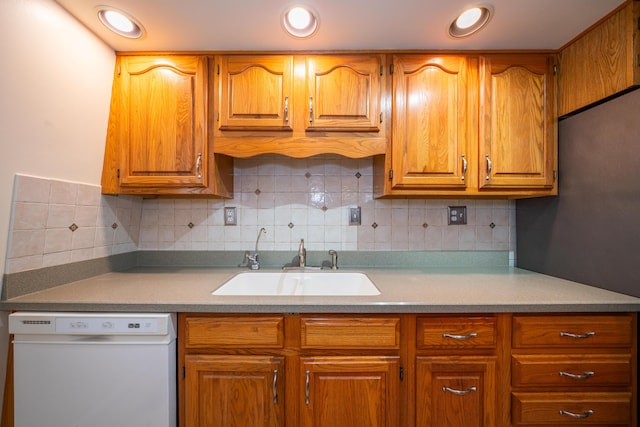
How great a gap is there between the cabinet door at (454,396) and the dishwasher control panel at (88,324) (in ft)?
3.33

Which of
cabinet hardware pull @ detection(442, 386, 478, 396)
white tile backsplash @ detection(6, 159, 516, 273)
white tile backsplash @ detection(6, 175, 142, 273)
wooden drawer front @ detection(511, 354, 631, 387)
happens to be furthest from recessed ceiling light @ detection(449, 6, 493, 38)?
white tile backsplash @ detection(6, 175, 142, 273)

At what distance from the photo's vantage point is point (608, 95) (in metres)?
1.25

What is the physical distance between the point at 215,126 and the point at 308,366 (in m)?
1.22

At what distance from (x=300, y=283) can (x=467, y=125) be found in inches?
48.7

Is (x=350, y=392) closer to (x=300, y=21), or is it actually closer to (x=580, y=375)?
(x=580, y=375)

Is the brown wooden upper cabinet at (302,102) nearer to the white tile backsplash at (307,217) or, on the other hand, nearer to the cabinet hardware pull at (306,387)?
the white tile backsplash at (307,217)

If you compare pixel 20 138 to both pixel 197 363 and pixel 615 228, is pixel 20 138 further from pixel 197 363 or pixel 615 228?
pixel 615 228

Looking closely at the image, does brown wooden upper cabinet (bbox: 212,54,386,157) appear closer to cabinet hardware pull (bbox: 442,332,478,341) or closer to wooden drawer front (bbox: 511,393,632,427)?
cabinet hardware pull (bbox: 442,332,478,341)

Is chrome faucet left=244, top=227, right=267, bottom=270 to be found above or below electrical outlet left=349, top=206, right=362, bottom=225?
below

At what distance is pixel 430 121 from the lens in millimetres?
1493

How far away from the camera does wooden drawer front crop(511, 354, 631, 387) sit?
1.13m

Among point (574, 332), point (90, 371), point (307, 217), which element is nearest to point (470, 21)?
point (307, 217)

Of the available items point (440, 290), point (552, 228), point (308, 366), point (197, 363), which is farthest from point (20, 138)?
point (552, 228)

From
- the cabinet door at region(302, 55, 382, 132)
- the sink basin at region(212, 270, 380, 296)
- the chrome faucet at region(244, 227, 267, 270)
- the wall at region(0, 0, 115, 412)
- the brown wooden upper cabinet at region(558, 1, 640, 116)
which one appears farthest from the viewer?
the chrome faucet at region(244, 227, 267, 270)
